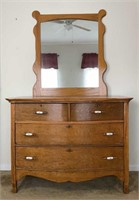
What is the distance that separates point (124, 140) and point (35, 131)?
2.70 ft

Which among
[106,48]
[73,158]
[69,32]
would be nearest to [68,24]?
[69,32]

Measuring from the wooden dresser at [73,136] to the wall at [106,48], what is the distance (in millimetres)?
643

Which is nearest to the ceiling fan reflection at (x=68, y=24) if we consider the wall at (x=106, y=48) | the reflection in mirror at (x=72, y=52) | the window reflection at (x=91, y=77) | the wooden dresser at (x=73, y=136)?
the reflection in mirror at (x=72, y=52)

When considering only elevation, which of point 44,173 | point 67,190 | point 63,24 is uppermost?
point 63,24

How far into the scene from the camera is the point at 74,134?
1.93 meters

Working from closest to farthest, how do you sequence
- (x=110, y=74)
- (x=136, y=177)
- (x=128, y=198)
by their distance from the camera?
(x=128, y=198), (x=136, y=177), (x=110, y=74)

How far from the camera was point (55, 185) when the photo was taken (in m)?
2.20

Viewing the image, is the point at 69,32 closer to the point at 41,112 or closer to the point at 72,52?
the point at 72,52

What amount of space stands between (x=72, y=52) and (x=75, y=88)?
0.42 metres

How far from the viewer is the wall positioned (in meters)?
2.51

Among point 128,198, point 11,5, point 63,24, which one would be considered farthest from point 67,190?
point 11,5

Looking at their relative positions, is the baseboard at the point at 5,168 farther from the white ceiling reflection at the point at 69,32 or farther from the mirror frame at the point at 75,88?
the white ceiling reflection at the point at 69,32

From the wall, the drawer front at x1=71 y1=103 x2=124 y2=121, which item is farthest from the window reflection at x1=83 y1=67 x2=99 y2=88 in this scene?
the drawer front at x1=71 y1=103 x2=124 y2=121

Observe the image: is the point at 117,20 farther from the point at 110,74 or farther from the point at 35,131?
the point at 35,131
